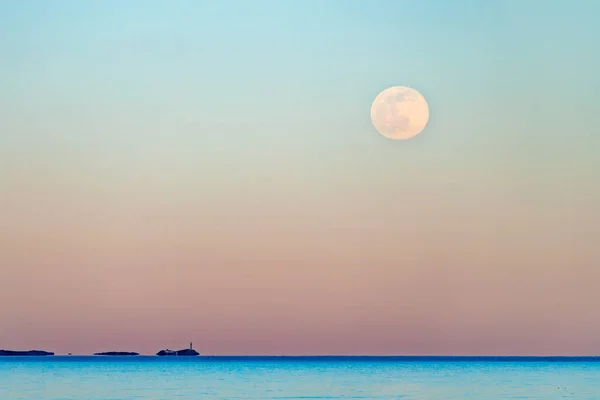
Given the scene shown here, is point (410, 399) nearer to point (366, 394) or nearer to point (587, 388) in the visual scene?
point (366, 394)

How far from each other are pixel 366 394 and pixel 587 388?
98.8 ft

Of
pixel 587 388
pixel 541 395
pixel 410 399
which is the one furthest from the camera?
pixel 587 388

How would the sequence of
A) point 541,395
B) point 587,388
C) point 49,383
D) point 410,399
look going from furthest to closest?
point 49,383
point 587,388
point 541,395
point 410,399

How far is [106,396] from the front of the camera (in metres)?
94.8

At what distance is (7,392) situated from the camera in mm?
101438

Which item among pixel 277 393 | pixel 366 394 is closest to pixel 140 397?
pixel 277 393

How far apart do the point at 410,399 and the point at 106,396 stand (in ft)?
→ 94.7

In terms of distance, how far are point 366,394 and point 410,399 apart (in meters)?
5.75

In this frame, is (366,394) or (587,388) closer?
(366,394)

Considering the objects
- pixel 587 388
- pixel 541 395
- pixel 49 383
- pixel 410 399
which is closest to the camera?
Result: pixel 410 399

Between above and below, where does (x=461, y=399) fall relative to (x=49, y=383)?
below

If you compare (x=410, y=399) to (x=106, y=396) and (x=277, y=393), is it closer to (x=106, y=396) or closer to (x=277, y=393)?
(x=277, y=393)

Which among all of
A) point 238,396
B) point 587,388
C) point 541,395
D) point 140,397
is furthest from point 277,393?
point 587,388

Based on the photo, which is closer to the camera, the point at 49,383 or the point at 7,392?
the point at 7,392
